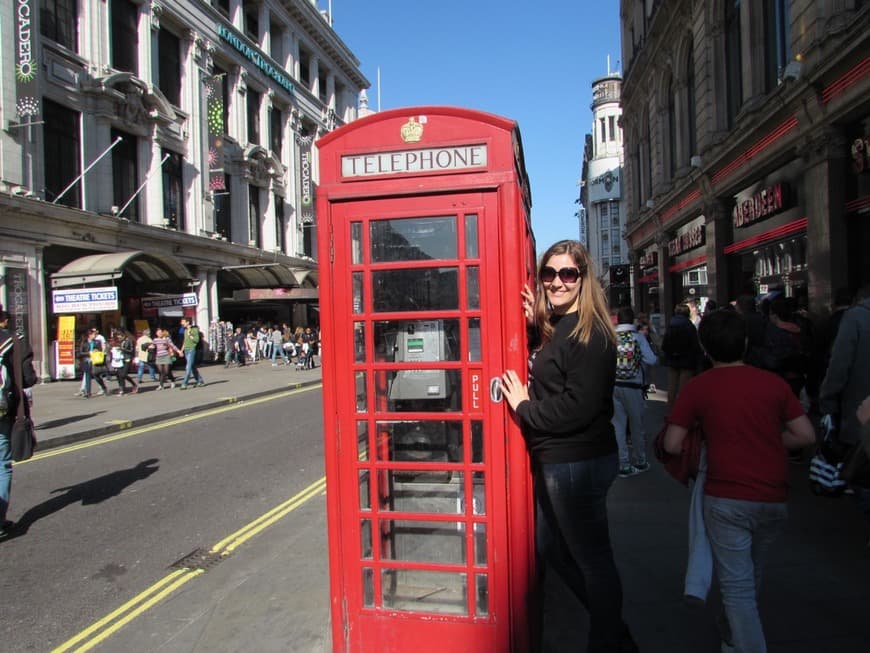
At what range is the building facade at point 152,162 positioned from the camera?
17.8 m

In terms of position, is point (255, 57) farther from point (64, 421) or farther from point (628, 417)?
point (628, 417)

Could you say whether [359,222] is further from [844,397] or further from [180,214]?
[180,214]

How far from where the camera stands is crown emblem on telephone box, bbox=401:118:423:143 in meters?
2.68

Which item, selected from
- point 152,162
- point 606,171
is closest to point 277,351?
point 152,162

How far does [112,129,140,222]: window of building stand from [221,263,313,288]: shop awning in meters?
5.75

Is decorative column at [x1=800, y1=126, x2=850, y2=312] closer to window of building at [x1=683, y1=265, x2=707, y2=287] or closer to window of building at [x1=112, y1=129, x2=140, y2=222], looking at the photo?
window of building at [x1=683, y1=265, x2=707, y2=287]

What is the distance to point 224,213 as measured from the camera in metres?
30.5

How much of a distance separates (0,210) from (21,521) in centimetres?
1492

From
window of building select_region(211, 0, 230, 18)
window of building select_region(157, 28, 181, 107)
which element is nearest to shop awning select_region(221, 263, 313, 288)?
window of building select_region(157, 28, 181, 107)

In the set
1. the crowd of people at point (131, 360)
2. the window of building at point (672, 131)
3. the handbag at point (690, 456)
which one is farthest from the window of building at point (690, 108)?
the handbag at point (690, 456)

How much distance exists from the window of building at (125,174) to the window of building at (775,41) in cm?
2082

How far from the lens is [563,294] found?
2.70m

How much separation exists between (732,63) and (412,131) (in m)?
17.2

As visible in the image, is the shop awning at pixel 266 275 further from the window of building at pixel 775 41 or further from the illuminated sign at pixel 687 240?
the window of building at pixel 775 41
